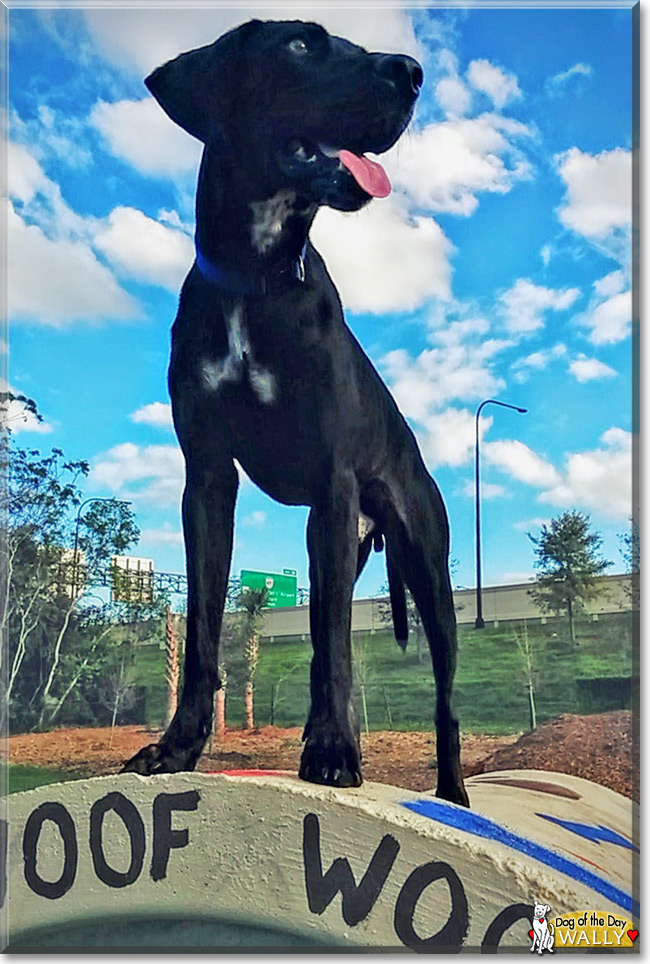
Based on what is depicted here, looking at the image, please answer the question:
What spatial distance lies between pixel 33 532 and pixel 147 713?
127 centimetres

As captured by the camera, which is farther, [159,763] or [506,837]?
[159,763]

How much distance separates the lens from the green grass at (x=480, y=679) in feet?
17.1

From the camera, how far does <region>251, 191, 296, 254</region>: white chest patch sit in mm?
4891

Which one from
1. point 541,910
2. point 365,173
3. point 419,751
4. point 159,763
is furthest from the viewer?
point 419,751

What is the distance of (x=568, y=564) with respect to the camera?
17.9ft

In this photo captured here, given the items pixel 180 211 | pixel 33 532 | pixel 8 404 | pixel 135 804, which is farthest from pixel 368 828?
pixel 180 211

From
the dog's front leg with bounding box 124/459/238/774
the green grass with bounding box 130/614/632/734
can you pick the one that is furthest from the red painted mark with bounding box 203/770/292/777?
the green grass with bounding box 130/614/632/734

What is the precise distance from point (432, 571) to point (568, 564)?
2.45ft

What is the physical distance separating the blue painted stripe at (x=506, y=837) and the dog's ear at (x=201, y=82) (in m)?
3.47

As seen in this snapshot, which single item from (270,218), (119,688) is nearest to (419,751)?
(119,688)

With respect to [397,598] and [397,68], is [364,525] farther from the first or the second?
[397,68]

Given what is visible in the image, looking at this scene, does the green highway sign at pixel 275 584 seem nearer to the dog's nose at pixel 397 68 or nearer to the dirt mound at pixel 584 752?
the dirt mound at pixel 584 752

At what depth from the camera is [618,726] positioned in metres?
5.27

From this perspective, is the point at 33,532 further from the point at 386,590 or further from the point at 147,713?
the point at 386,590
